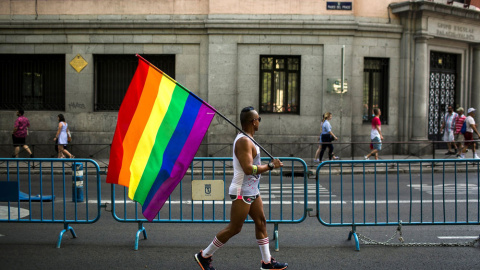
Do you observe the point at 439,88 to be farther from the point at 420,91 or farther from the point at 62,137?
the point at 62,137

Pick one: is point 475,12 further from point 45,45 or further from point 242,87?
point 45,45

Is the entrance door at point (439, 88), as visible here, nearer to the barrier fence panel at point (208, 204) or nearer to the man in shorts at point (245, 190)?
the barrier fence panel at point (208, 204)

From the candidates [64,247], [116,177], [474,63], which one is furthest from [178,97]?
[474,63]

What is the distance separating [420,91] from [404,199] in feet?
34.8

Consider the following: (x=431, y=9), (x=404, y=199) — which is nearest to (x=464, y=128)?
(x=431, y=9)

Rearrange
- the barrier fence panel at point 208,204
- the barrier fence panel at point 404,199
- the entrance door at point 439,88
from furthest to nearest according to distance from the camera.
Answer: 1. the entrance door at point 439,88
2. the barrier fence panel at point 208,204
3. the barrier fence panel at point 404,199

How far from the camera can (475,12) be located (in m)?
20.6

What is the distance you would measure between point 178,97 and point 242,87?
1343 centimetres

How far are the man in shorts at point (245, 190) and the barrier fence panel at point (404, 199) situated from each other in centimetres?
169

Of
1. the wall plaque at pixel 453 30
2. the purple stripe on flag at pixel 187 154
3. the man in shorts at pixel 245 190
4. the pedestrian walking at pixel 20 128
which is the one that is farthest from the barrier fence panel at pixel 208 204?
the wall plaque at pixel 453 30

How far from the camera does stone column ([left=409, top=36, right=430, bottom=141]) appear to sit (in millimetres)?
19578

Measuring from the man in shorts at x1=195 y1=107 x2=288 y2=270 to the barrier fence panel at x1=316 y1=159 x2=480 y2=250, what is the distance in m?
1.69

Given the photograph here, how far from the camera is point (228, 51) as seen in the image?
18.7m

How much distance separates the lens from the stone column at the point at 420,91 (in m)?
19.6
